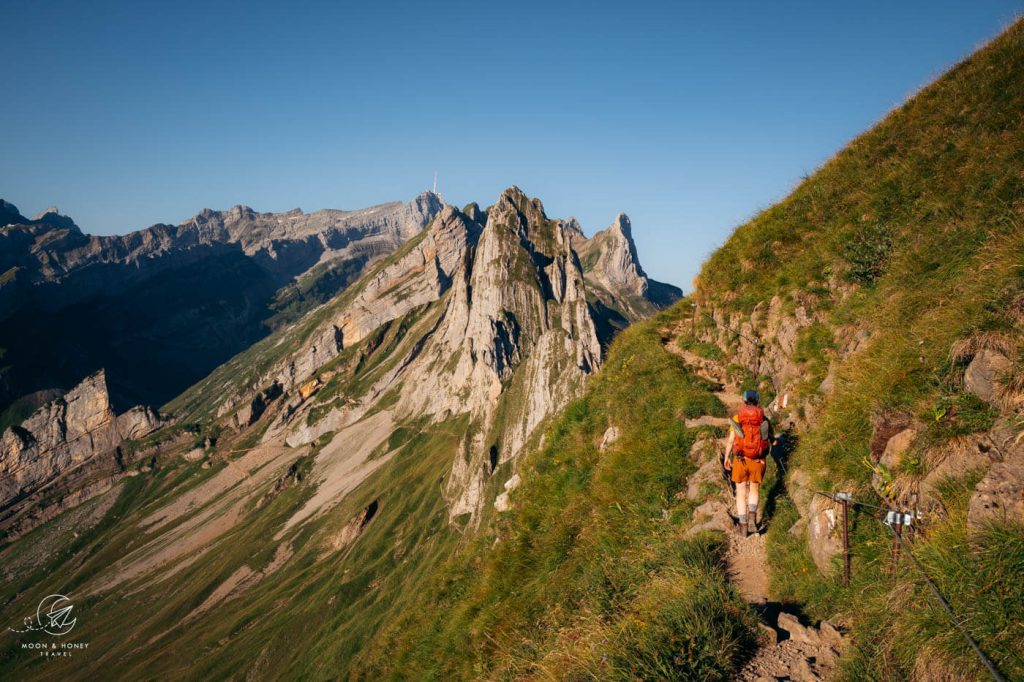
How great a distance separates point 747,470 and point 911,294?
5.62 meters

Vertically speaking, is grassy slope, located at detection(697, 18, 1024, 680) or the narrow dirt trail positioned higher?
grassy slope, located at detection(697, 18, 1024, 680)

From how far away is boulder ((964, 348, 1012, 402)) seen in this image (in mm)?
7840

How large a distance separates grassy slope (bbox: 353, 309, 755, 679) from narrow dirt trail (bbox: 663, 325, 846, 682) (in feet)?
0.94

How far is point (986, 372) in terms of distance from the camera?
802 cm

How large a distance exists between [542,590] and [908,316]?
10279mm

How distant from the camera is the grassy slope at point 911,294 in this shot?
625 centimetres

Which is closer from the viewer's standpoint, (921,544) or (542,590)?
(921,544)

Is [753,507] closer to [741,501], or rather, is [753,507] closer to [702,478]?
[741,501]

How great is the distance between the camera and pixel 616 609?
915 centimetres

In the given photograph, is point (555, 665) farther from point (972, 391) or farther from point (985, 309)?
point (985, 309)

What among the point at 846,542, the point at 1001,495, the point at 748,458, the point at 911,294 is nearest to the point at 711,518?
the point at 748,458

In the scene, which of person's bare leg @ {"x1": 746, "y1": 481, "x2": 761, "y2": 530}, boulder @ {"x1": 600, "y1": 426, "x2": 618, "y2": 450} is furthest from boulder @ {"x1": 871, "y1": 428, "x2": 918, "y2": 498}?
boulder @ {"x1": 600, "y1": 426, "x2": 618, "y2": 450}

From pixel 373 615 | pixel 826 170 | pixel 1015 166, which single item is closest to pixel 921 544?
pixel 1015 166

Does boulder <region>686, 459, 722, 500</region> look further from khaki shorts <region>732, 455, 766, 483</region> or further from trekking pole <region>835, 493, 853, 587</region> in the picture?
trekking pole <region>835, 493, 853, 587</region>
